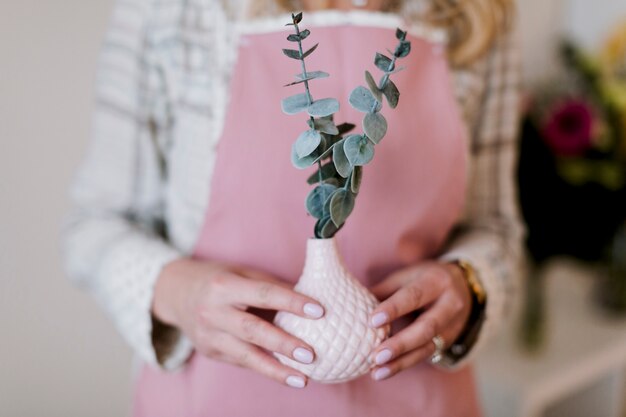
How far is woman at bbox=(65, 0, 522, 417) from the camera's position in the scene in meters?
0.65

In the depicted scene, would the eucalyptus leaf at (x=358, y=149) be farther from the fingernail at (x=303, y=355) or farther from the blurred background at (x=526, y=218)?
the blurred background at (x=526, y=218)

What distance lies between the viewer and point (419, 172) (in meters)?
0.71

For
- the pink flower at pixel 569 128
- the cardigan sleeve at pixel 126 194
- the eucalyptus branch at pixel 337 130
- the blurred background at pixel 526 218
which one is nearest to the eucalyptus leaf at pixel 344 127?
the eucalyptus branch at pixel 337 130

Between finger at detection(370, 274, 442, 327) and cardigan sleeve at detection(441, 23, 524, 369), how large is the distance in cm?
15

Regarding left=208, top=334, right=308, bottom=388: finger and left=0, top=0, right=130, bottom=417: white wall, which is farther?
left=0, top=0, right=130, bottom=417: white wall

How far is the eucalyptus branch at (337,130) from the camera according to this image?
447mm

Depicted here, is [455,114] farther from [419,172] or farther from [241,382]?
[241,382]

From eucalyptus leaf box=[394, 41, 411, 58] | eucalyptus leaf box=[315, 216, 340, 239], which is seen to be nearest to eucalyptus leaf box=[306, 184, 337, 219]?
eucalyptus leaf box=[315, 216, 340, 239]

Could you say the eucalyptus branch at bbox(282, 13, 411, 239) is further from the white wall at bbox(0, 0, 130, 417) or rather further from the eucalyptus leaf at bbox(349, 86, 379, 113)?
the white wall at bbox(0, 0, 130, 417)

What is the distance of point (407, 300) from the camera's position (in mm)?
577

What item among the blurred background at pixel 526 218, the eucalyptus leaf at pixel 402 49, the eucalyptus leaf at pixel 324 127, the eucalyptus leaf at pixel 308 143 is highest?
the eucalyptus leaf at pixel 402 49

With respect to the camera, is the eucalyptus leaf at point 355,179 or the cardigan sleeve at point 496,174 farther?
the cardigan sleeve at point 496,174

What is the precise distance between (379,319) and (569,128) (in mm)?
1120

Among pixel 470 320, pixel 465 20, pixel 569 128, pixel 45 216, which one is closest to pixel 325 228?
pixel 470 320
